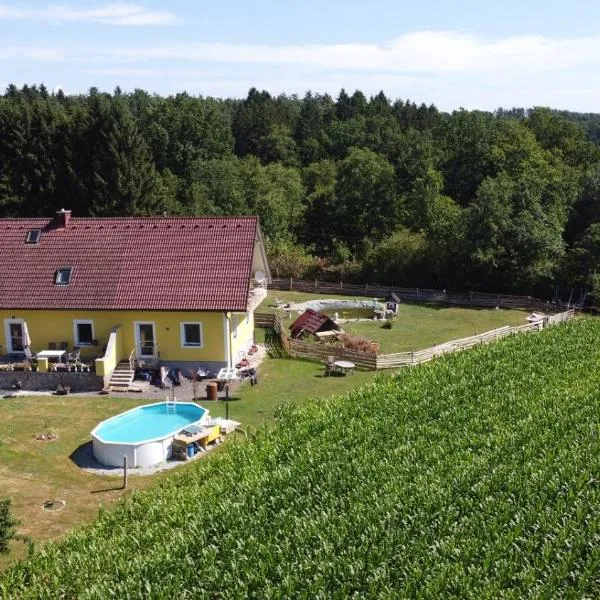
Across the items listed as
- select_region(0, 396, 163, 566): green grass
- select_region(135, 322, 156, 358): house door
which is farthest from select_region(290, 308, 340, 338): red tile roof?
select_region(0, 396, 163, 566): green grass

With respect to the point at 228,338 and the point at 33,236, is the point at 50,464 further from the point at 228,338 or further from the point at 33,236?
the point at 33,236

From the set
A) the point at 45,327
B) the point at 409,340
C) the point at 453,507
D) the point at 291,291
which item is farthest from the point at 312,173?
the point at 453,507

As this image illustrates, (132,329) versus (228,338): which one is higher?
(132,329)

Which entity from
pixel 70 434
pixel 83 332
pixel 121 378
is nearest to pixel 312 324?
pixel 121 378

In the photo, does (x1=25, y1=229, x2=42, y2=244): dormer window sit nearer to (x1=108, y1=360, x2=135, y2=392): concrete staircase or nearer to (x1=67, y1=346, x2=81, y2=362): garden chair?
(x1=67, y1=346, x2=81, y2=362): garden chair

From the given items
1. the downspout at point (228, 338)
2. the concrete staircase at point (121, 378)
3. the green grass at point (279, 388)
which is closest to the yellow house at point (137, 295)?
the downspout at point (228, 338)

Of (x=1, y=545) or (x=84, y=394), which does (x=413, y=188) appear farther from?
(x=1, y=545)
